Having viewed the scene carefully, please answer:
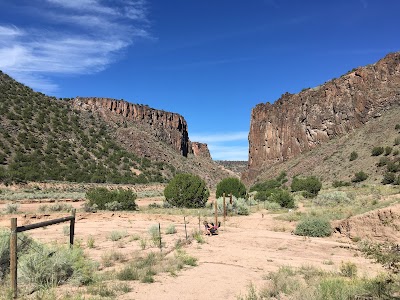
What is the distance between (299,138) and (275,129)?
9132 millimetres

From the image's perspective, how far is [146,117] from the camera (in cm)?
11788

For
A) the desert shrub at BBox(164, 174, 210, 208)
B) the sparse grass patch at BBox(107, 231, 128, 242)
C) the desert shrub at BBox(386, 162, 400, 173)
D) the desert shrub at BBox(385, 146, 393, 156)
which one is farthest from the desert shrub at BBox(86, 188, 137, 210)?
the desert shrub at BBox(385, 146, 393, 156)

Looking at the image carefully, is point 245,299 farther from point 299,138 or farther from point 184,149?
point 184,149

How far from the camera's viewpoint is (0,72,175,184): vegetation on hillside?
53656mm

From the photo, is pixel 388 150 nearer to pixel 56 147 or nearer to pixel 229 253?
pixel 229 253

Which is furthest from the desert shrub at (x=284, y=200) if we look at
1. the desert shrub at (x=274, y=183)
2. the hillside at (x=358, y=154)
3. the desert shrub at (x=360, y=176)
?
the desert shrub at (x=274, y=183)

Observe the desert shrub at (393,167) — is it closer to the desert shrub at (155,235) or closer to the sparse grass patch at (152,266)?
the desert shrub at (155,235)

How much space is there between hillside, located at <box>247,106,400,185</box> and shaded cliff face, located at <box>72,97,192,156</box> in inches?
2170

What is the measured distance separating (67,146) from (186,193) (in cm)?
4242

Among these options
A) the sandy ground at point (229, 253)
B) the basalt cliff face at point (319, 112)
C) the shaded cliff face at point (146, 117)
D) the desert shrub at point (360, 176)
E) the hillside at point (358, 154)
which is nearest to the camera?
the sandy ground at point (229, 253)

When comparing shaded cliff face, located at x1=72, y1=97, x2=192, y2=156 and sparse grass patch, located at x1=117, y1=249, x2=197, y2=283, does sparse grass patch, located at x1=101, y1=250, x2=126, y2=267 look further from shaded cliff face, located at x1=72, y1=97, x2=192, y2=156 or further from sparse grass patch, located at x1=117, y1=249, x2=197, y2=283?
shaded cliff face, located at x1=72, y1=97, x2=192, y2=156

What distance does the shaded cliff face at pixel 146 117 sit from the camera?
103 metres

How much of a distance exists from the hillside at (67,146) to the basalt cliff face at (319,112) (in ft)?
76.6

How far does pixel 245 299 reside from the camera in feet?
23.1
